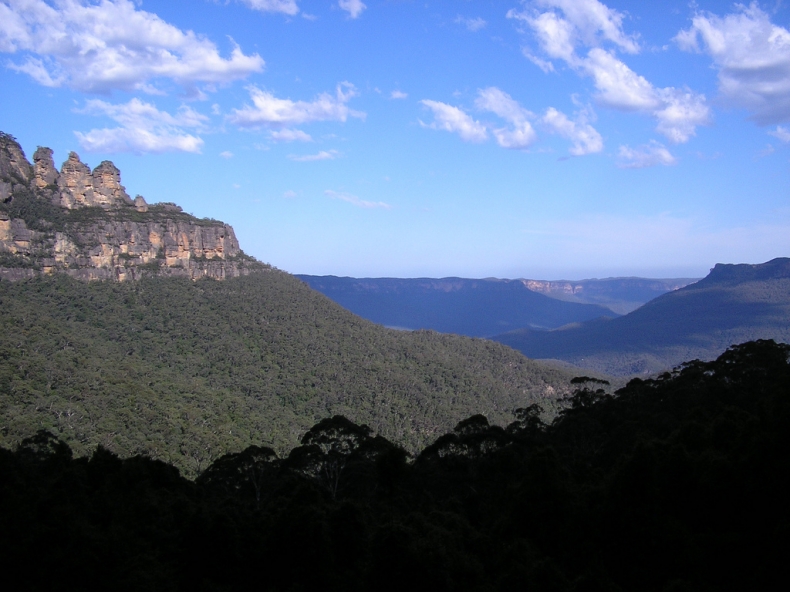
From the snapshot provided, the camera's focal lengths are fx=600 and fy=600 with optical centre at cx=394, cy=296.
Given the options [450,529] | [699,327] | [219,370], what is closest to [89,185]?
[219,370]

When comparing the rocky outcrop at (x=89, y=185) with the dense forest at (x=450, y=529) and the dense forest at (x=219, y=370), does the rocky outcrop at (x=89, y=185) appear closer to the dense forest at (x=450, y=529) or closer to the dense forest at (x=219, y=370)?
the dense forest at (x=219, y=370)

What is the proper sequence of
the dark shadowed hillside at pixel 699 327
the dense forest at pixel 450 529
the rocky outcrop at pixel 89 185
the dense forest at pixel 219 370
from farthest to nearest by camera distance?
the dark shadowed hillside at pixel 699 327, the rocky outcrop at pixel 89 185, the dense forest at pixel 219 370, the dense forest at pixel 450 529

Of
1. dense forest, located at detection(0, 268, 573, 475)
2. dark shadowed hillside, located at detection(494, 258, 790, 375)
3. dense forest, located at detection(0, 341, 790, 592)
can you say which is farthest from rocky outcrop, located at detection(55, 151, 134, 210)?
dark shadowed hillside, located at detection(494, 258, 790, 375)

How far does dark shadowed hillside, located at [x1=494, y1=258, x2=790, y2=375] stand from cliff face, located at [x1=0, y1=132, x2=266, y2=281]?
113053mm

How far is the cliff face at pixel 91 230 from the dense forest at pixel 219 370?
273cm

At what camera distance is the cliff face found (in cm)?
7294

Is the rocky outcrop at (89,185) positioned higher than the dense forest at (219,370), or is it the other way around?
the rocky outcrop at (89,185)

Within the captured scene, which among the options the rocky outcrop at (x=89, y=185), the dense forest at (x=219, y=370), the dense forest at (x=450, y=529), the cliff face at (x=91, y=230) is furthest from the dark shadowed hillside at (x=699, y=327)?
the dense forest at (x=450, y=529)

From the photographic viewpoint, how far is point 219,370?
6919 cm

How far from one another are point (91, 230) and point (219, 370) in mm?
29418

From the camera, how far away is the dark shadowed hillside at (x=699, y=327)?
→ 524ft

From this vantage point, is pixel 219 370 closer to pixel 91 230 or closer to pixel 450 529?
pixel 91 230

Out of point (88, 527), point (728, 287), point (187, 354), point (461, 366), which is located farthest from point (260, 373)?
point (728, 287)

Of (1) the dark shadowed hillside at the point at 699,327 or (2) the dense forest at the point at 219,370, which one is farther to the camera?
(1) the dark shadowed hillside at the point at 699,327
